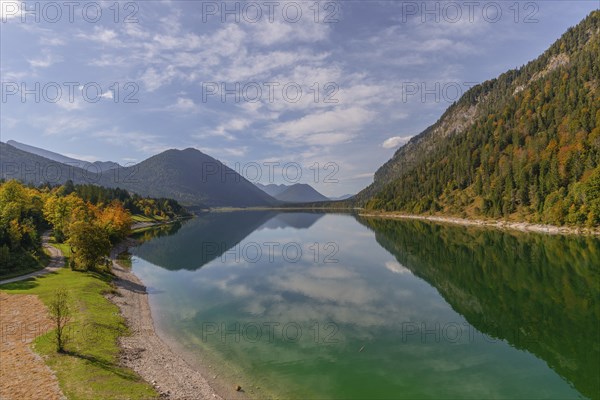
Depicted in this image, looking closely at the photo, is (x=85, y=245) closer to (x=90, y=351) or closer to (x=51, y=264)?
(x=51, y=264)

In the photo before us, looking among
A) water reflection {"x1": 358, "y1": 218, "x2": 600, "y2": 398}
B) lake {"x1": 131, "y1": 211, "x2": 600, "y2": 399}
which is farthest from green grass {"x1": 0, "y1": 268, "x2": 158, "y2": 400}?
water reflection {"x1": 358, "y1": 218, "x2": 600, "y2": 398}

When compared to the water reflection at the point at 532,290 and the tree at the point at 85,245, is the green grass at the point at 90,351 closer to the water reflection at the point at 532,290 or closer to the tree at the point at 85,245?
the tree at the point at 85,245

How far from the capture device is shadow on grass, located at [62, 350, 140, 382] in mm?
23375

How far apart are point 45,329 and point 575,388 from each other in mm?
43512

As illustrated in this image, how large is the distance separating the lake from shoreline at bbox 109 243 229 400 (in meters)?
1.68

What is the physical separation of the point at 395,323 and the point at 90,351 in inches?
1200

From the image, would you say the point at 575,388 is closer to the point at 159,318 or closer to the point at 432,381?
the point at 432,381

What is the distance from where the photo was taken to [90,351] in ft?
86.2

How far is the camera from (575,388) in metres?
23.1

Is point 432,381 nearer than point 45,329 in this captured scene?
Yes

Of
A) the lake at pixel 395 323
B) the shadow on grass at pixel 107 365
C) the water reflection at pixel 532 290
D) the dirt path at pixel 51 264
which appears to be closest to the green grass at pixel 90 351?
the shadow on grass at pixel 107 365

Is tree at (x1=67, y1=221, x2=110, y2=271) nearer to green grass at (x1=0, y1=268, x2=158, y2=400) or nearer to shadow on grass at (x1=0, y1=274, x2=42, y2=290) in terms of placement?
shadow on grass at (x1=0, y1=274, x2=42, y2=290)

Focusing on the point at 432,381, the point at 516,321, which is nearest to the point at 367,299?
the point at 516,321

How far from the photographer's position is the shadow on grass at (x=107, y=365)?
23.4 metres
